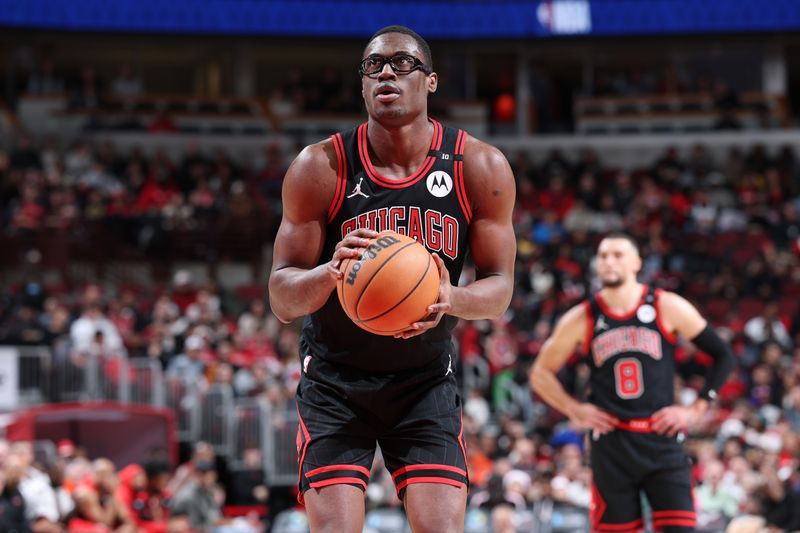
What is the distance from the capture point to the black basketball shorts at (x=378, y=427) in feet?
16.6

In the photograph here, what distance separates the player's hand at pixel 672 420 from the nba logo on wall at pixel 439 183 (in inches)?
121

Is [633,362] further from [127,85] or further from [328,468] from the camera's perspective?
[127,85]

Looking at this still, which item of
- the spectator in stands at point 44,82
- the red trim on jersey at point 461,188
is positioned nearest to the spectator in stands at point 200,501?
the red trim on jersey at point 461,188

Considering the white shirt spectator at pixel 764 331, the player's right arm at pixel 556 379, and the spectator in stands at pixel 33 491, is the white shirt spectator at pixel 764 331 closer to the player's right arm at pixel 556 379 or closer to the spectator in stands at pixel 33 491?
the player's right arm at pixel 556 379

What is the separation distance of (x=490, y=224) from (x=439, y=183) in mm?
297

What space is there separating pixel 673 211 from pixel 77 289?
12.1 meters

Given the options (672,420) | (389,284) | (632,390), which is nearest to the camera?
(389,284)

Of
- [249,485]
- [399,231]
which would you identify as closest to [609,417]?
[399,231]

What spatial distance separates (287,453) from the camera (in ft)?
52.9

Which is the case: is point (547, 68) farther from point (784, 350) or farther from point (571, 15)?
point (784, 350)

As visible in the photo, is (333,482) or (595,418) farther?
(595,418)

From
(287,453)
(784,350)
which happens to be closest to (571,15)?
(784,350)

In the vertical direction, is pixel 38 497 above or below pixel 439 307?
below

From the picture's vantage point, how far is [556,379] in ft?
26.2
